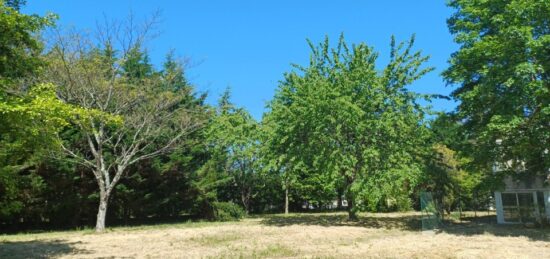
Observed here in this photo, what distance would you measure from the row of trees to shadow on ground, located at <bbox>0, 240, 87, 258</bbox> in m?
1.51

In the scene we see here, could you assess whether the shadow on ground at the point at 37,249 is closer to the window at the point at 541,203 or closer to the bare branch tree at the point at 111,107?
the bare branch tree at the point at 111,107

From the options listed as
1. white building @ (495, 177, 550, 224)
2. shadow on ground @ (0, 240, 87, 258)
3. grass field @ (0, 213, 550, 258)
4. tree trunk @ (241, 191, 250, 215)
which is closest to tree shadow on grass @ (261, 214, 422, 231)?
grass field @ (0, 213, 550, 258)

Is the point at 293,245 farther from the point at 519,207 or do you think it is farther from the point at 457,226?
the point at 519,207

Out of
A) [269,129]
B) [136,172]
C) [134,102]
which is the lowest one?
[136,172]

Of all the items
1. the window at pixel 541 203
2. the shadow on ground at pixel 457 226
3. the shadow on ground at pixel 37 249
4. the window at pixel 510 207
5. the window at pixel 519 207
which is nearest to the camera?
the shadow on ground at pixel 37 249

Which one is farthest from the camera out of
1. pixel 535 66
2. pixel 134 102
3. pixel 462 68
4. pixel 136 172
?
pixel 136 172

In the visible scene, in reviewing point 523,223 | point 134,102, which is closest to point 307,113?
point 134,102

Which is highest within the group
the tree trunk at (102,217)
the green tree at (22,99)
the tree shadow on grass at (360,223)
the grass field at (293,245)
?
the green tree at (22,99)

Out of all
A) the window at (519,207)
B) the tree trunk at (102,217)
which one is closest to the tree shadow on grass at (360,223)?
the window at (519,207)

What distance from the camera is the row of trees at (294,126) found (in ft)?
55.1

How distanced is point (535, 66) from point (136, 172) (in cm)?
2197

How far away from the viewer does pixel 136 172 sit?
26734mm

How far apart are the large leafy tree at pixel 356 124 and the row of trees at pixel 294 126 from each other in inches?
3.0

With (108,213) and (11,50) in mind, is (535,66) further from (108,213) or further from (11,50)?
(108,213)
